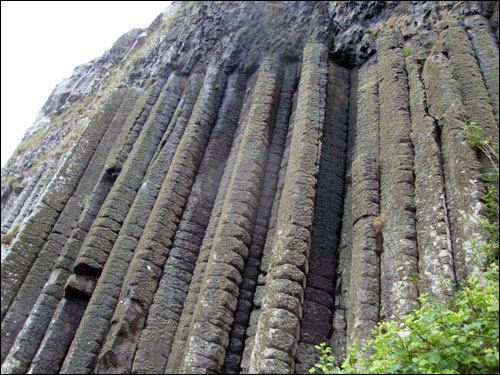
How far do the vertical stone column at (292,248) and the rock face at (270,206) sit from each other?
4 cm

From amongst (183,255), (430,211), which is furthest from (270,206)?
(430,211)

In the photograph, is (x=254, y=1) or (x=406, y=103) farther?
(x=254, y=1)

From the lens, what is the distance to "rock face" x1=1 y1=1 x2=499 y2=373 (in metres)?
8.61

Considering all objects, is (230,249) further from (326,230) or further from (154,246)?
(326,230)

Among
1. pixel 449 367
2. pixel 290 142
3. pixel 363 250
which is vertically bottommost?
pixel 449 367

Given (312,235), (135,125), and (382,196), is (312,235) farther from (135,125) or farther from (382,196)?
(135,125)

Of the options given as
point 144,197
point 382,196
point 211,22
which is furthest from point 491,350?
point 211,22

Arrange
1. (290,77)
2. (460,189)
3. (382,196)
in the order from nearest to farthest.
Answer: (460,189), (382,196), (290,77)

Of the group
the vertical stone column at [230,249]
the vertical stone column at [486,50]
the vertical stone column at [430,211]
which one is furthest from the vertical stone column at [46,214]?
the vertical stone column at [486,50]

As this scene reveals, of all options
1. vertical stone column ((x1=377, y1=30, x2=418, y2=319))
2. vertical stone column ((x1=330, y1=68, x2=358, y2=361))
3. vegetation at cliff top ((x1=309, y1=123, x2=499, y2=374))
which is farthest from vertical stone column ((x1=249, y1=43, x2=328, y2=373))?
vegetation at cliff top ((x1=309, y1=123, x2=499, y2=374))

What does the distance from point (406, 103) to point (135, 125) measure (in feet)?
33.0

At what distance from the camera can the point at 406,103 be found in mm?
11688

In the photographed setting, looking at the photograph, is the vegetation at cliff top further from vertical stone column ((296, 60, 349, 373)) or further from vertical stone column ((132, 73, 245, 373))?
vertical stone column ((132, 73, 245, 373))

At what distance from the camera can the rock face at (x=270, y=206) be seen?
8609 mm
